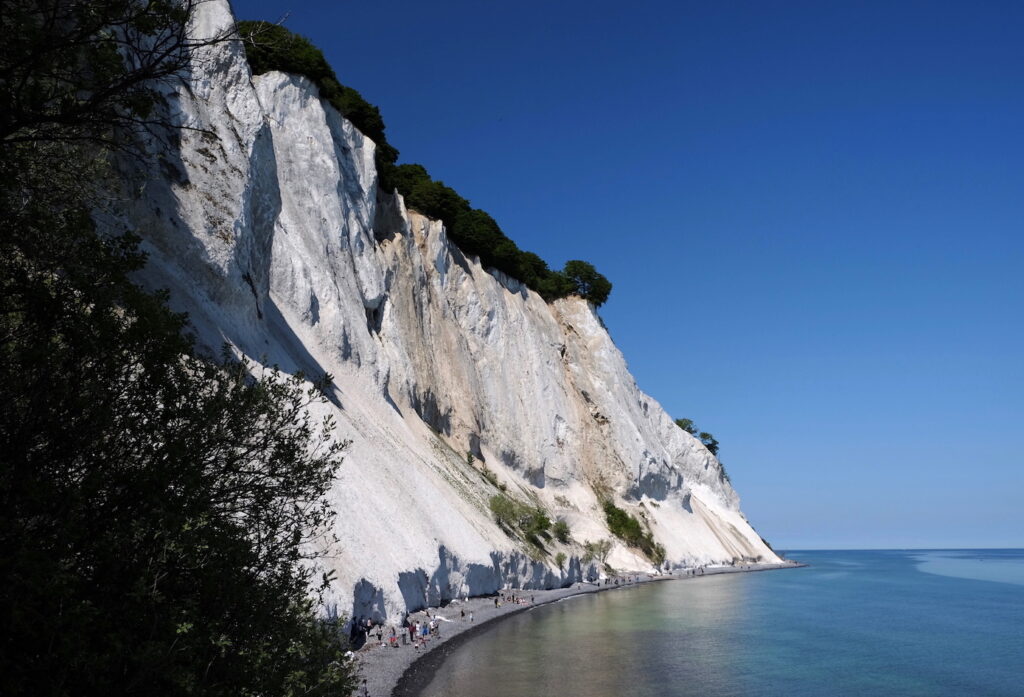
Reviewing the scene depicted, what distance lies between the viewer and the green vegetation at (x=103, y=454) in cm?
759

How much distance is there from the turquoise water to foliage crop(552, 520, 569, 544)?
5.87 meters

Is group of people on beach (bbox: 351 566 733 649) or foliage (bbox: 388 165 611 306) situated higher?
foliage (bbox: 388 165 611 306)

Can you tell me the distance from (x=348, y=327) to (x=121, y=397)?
3346cm

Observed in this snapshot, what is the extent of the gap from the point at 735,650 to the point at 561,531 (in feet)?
81.5

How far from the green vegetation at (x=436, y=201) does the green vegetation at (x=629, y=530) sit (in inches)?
986

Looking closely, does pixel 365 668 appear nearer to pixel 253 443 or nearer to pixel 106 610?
pixel 253 443

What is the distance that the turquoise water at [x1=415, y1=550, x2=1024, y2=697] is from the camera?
2777cm

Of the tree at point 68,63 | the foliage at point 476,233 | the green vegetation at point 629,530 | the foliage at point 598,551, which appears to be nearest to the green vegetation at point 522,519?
the foliage at point 598,551

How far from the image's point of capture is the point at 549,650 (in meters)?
32.8

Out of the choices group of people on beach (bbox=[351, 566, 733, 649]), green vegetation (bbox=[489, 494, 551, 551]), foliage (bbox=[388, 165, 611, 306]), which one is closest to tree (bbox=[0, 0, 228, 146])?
group of people on beach (bbox=[351, 566, 733, 649])

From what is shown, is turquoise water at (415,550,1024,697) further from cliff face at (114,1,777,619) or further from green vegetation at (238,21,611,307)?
green vegetation at (238,21,611,307)

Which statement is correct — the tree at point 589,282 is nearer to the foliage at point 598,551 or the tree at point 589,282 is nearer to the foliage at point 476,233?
the foliage at point 476,233

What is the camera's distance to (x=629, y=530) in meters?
72.4

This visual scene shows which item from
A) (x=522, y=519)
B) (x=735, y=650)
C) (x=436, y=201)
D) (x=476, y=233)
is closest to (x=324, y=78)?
(x=436, y=201)
